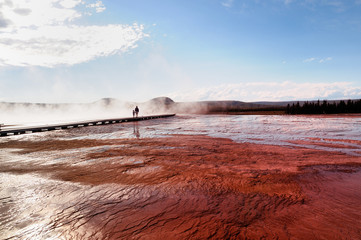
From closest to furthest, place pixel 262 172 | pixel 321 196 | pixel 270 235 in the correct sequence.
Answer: pixel 270 235
pixel 321 196
pixel 262 172

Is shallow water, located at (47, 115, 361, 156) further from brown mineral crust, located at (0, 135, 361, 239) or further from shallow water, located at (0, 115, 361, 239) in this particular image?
shallow water, located at (0, 115, 361, 239)

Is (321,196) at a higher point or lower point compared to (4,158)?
lower

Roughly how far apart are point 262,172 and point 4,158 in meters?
10.5

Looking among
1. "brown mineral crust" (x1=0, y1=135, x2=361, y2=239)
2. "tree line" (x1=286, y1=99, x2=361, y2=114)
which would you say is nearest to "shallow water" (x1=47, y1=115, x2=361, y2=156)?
"brown mineral crust" (x1=0, y1=135, x2=361, y2=239)

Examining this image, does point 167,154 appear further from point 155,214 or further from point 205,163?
point 155,214

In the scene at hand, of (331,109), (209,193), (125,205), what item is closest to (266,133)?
(209,193)

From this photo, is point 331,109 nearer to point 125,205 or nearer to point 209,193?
point 209,193

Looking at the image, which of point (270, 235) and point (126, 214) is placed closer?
point (270, 235)

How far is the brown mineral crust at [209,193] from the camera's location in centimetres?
323

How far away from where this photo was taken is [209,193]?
455 centimetres

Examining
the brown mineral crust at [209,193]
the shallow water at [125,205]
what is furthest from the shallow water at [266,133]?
the shallow water at [125,205]

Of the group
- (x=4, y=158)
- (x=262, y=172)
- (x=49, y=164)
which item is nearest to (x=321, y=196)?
(x=262, y=172)

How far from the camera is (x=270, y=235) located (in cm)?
304

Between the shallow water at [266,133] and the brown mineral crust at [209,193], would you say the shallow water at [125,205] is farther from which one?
the shallow water at [266,133]
